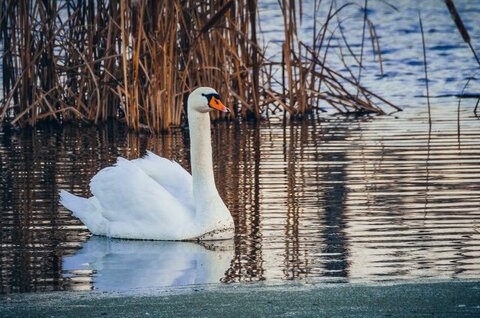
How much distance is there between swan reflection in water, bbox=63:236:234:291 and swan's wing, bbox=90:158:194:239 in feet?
0.28

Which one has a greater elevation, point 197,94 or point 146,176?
point 197,94

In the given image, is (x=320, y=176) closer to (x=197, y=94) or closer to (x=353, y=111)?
(x=197, y=94)

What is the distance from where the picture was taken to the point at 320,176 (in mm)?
11477

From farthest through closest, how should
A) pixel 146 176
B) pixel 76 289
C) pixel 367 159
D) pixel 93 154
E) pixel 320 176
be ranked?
pixel 93 154, pixel 367 159, pixel 320 176, pixel 146 176, pixel 76 289

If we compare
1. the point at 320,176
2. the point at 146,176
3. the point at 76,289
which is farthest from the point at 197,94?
the point at 76,289

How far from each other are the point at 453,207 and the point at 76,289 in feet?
11.8

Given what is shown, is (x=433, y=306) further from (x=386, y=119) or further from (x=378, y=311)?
(x=386, y=119)

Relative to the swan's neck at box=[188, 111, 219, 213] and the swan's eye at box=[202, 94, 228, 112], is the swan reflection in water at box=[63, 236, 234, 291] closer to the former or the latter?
the swan's neck at box=[188, 111, 219, 213]

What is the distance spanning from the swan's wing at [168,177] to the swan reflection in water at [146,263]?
635 millimetres

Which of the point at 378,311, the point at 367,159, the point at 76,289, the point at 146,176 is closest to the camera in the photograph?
the point at 378,311

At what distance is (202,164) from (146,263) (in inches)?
60.4

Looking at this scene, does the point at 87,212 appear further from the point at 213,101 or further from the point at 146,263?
the point at 146,263

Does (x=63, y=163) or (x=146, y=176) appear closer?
(x=146, y=176)

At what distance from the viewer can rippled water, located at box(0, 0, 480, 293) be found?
7.71m
